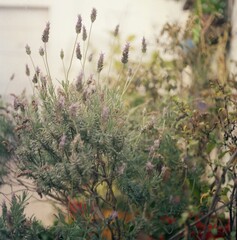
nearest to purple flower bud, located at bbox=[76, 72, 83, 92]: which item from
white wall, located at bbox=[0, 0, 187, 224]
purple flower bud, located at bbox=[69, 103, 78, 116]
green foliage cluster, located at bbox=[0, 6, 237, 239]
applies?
green foliage cluster, located at bbox=[0, 6, 237, 239]

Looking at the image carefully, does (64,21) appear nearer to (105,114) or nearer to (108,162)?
(108,162)

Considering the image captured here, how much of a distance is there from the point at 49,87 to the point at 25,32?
392 centimetres

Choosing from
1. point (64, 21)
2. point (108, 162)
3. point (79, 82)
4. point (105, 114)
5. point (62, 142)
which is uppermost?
point (64, 21)

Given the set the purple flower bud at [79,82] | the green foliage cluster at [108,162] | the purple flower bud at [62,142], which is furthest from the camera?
the purple flower bud at [79,82]

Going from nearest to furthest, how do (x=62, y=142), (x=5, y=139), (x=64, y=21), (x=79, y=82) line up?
(x=62, y=142) → (x=79, y=82) → (x=5, y=139) → (x=64, y=21)

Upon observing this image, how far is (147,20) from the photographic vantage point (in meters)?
6.75

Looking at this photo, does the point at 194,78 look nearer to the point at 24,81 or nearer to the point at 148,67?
the point at 148,67

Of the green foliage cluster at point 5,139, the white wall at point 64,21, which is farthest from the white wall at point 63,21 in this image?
the green foliage cluster at point 5,139

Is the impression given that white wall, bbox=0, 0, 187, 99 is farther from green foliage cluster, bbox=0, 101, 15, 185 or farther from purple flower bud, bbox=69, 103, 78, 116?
purple flower bud, bbox=69, 103, 78, 116

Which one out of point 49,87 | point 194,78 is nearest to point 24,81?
point 194,78

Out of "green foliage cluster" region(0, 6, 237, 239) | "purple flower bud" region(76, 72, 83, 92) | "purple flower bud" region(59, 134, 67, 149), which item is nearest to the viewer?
"purple flower bud" region(59, 134, 67, 149)

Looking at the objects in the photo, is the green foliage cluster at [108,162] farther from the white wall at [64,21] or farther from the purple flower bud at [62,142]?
the white wall at [64,21]

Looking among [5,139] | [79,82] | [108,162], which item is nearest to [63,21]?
[5,139]

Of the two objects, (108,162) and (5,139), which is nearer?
(108,162)
